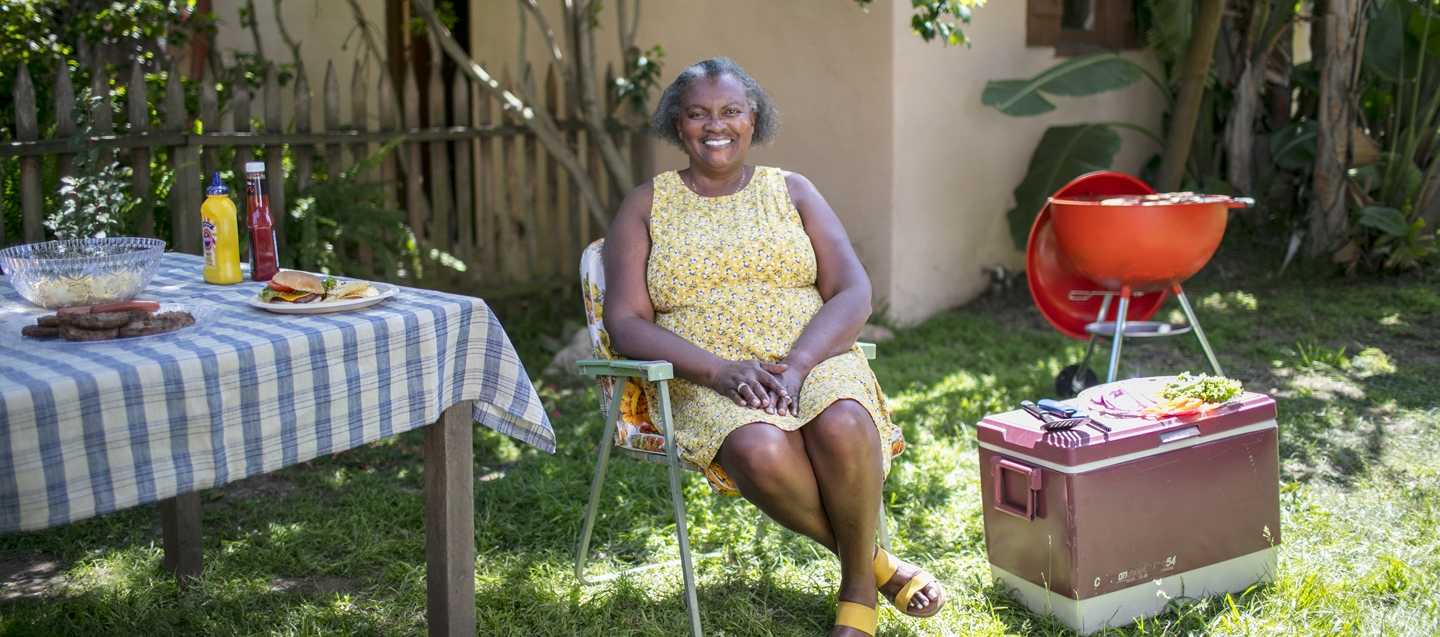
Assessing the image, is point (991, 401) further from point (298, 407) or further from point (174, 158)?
point (174, 158)

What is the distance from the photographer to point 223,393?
237cm

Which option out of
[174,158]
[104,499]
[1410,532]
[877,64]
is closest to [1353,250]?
[877,64]

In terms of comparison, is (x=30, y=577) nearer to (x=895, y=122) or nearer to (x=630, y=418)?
(x=630, y=418)

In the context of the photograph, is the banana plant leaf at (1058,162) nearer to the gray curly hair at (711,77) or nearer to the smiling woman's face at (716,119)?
the gray curly hair at (711,77)

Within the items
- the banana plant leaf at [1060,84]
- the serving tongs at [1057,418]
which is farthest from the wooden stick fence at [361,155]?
the serving tongs at [1057,418]

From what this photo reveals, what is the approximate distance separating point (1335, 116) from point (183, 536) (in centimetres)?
661

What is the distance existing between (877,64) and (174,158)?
12.1 feet

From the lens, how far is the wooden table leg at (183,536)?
3.63 metres

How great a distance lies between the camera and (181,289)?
9.98 feet

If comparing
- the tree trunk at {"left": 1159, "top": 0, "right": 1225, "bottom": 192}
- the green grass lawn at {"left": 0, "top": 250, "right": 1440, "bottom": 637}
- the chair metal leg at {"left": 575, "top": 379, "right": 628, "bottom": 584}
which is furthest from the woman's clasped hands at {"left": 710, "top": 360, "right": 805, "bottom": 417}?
the tree trunk at {"left": 1159, "top": 0, "right": 1225, "bottom": 192}

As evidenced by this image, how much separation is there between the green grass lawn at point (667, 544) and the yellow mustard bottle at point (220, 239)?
0.97m

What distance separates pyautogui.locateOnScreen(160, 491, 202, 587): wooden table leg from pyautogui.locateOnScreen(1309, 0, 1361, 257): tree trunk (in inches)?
256

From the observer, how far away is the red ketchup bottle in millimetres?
3100

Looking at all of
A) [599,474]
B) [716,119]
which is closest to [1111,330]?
[716,119]
